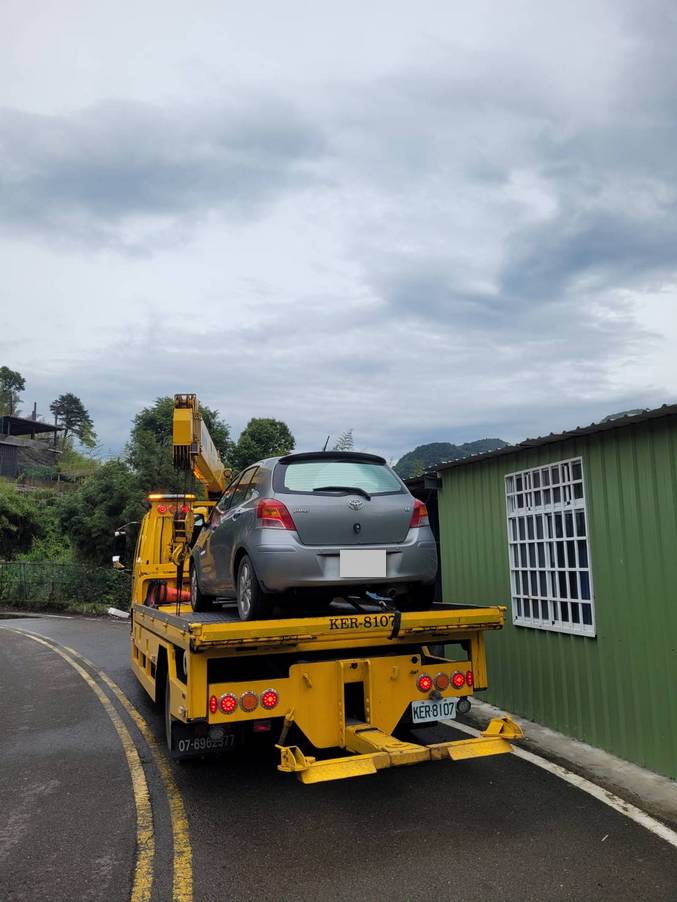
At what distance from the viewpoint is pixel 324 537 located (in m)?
5.02

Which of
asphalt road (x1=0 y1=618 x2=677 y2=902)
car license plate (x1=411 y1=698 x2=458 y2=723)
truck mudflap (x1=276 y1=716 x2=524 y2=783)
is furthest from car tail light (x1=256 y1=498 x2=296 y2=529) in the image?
asphalt road (x1=0 y1=618 x2=677 y2=902)

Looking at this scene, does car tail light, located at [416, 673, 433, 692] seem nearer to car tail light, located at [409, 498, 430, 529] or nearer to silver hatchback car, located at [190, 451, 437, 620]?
silver hatchback car, located at [190, 451, 437, 620]

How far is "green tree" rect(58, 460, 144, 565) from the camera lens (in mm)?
22172

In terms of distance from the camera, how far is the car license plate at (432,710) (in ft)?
17.0

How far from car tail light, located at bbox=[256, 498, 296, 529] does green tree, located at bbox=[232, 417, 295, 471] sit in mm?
23005

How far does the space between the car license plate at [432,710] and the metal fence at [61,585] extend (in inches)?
781

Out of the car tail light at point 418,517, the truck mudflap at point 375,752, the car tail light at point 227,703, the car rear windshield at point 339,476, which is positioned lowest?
the truck mudflap at point 375,752

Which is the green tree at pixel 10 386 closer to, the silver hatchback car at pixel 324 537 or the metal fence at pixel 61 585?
the metal fence at pixel 61 585

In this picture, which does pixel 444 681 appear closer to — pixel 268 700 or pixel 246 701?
pixel 268 700

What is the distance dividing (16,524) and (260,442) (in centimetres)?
1114

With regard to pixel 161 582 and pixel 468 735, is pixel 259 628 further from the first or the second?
pixel 161 582

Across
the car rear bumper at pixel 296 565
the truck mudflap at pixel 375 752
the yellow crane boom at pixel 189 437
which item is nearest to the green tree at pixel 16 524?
the yellow crane boom at pixel 189 437

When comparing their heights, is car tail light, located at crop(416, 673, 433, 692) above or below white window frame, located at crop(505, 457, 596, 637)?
below

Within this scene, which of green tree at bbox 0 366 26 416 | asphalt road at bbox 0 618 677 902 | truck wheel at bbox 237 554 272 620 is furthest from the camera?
green tree at bbox 0 366 26 416
